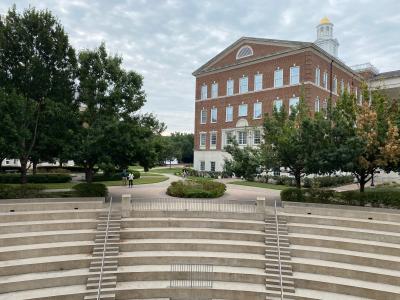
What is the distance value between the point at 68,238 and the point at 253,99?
3521 centimetres

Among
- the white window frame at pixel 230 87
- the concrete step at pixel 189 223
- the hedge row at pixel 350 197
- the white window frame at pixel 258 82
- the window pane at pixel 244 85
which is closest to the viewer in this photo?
the concrete step at pixel 189 223

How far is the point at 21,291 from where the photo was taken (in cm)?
1222

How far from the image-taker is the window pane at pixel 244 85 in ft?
153

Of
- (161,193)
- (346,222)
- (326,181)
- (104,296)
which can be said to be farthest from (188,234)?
(326,181)

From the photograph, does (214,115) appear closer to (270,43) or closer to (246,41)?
(246,41)

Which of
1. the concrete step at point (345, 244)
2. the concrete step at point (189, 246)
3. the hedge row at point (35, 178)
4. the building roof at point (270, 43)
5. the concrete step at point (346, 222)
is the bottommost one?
the concrete step at point (189, 246)

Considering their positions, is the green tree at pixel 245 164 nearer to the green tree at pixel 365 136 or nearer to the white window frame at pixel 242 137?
the green tree at pixel 365 136

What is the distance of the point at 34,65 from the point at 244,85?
3175 cm

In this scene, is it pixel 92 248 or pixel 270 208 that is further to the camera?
pixel 270 208

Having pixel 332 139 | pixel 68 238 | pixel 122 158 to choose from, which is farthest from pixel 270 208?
pixel 68 238

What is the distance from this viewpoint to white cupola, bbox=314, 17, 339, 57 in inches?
2306

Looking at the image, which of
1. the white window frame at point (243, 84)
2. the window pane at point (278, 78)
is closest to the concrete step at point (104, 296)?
the window pane at point (278, 78)

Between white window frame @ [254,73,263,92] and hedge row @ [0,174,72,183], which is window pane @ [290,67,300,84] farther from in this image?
hedge row @ [0,174,72,183]

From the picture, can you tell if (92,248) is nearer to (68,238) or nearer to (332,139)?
(68,238)
